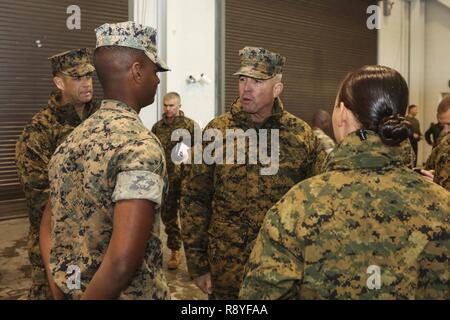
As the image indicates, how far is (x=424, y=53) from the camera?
35.8 feet

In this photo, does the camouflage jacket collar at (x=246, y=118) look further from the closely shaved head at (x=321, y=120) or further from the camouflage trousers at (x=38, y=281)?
the closely shaved head at (x=321, y=120)

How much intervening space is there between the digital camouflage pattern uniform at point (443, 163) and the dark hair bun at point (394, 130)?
168 centimetres

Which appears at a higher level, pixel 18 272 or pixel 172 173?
pixel 172 173

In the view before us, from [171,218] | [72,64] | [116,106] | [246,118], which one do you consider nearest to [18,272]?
[171,218]

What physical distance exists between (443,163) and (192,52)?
4023mm

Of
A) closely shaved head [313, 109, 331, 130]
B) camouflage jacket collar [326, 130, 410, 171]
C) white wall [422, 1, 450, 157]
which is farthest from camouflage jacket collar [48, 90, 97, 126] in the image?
white wall [422, 1, 450, 157]

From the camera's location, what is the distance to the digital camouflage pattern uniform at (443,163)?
272 centimetres

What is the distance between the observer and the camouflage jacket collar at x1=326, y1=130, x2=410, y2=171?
120 centimetres

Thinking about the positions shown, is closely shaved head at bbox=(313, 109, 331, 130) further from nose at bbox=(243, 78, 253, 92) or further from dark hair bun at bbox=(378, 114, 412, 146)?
dark hair bun at bbox=(378, 114, 412, 146)

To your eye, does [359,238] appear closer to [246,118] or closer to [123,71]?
[123,71]

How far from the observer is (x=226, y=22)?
6594 mm

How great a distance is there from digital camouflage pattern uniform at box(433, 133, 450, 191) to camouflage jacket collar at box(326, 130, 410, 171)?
1.67m

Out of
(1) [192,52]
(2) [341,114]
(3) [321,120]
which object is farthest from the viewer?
(1) [192,52]

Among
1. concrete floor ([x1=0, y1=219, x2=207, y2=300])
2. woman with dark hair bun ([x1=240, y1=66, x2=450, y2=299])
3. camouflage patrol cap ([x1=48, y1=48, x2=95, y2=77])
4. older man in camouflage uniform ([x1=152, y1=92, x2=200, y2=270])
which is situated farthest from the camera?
older man in camouflage uniform ([x1=152, y1=92, x2=200, y2=270])
